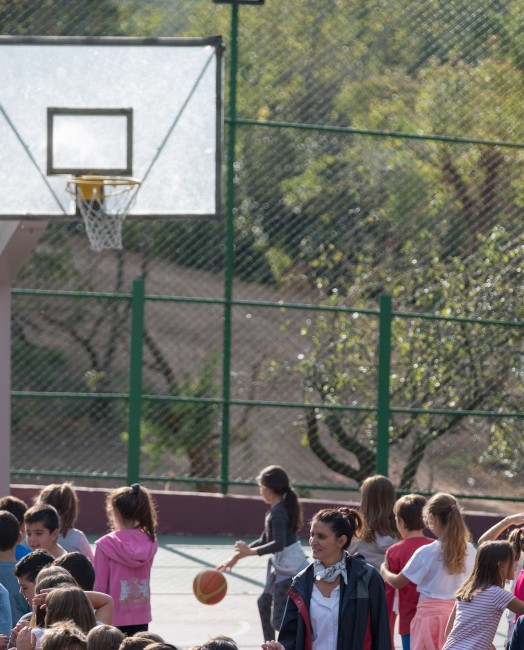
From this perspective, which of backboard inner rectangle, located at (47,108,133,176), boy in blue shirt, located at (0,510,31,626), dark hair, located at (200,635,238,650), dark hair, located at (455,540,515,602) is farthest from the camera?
backboard inner rectangle, located at (47,108,133,176)

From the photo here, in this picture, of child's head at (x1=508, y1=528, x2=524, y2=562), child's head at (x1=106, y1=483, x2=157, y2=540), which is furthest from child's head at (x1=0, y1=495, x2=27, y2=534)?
child's head at (x1=508, y1=528, x2=524, y2=562)

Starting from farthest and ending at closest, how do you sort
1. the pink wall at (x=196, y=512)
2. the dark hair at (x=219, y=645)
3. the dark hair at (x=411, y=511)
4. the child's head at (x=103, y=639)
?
1. the pink wall at (x=196, y=512)
2. the dark hair at (x=411, y=511)
3. the child's head at (x=103, y=639)
4. the dark hair at (x=219, y=645)

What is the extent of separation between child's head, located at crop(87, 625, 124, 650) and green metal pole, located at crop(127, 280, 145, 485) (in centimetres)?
775

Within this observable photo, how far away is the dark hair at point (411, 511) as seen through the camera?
22.8 feet

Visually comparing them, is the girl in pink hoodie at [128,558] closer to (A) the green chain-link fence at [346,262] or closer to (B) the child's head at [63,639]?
(B) the child's head at [63,639]

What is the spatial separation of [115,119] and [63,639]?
22.6 ft

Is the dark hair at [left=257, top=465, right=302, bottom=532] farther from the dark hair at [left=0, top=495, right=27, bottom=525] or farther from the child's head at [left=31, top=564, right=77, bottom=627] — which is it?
the child's head at [left=31, top=564, right=77, bottom=627]

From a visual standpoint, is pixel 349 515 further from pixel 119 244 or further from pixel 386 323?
pixel 386 323

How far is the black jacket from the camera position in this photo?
5.09 metres

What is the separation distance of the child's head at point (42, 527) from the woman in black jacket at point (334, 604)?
1.76 meters

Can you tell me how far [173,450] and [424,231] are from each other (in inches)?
204

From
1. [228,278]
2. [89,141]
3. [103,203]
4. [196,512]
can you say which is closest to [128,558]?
[103,203]

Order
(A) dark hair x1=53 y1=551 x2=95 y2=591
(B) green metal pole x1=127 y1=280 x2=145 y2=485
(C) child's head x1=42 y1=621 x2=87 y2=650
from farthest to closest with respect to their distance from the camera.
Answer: (B) green metal pole x1=127 y1=280 x2=145 y2=485, (A) dark hair x1=53 y1=551 x2=95 y2=591, (C) child's head x1=42 y1=621 x2=87 y2=650

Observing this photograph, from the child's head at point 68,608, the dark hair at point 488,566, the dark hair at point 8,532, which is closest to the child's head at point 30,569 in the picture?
the dark hair at point 8,532
